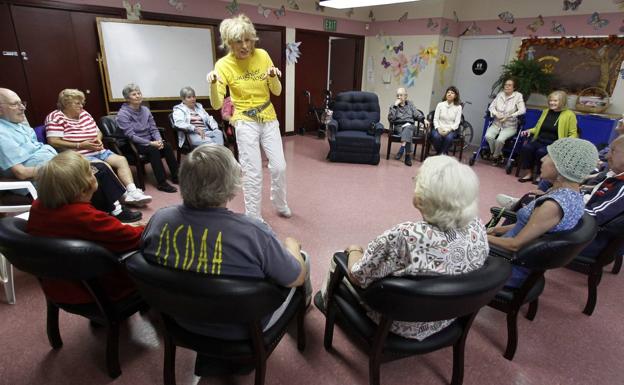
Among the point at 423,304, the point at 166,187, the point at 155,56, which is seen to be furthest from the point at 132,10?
the point at 423,304

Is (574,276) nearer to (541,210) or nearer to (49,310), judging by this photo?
(541,210)

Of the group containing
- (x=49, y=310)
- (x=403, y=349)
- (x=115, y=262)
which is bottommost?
(x=49, y=310)

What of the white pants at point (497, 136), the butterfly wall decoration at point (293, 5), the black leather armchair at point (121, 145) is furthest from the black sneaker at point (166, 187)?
the white pants at point (497, 136)

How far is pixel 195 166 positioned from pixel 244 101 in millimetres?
1603

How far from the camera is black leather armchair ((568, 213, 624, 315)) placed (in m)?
1.84

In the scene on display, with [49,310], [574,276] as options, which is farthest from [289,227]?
[574,276]

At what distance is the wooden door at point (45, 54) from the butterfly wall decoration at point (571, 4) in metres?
6.65

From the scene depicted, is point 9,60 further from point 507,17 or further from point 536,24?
point 536,24

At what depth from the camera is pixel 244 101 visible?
8.60 feet

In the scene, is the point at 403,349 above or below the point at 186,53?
below

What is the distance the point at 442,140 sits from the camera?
204 inches

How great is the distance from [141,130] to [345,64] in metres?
4.83

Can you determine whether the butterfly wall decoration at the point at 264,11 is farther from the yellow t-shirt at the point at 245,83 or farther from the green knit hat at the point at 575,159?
the green knit hat at the point at 575,159

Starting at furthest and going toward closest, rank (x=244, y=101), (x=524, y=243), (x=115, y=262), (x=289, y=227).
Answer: (x=289, y=227)
(x=244, y=101)
(x=524, y=243)
(x=115, y=262)
